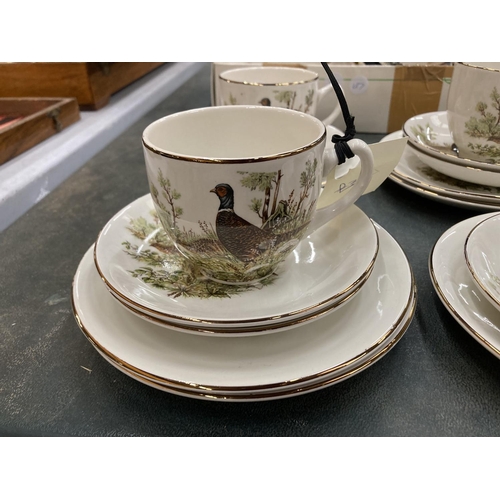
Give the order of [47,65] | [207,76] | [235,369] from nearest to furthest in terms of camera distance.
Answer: [235,369]
[47,65]
[207,76]

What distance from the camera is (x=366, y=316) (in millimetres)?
469

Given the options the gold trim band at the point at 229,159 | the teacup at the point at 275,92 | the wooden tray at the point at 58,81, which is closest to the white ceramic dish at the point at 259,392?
the gold trim band at the point at 229,159

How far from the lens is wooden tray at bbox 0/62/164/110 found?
3.86 feet

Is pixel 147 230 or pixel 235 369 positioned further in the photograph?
pixel 147 230

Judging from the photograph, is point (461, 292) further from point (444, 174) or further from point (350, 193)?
point (444, 174)

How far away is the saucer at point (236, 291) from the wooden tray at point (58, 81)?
0.76 metres

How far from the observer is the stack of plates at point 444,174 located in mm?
701

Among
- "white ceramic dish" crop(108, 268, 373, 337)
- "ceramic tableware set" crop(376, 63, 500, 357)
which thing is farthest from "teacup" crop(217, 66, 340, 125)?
"white ceramic dish" crop(108, 268, 373, 337)

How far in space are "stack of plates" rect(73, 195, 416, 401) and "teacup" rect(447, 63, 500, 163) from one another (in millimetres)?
312

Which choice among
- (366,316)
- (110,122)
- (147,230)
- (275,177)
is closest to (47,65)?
(110,122)

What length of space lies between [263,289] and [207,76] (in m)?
1.46

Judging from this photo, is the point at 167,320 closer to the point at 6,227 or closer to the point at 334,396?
the point at 334,396

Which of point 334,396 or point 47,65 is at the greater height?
point 47,65

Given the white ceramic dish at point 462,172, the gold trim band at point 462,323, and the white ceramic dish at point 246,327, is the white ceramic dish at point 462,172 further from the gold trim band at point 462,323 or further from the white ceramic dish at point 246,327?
the white ceramic dish at point 246,327
